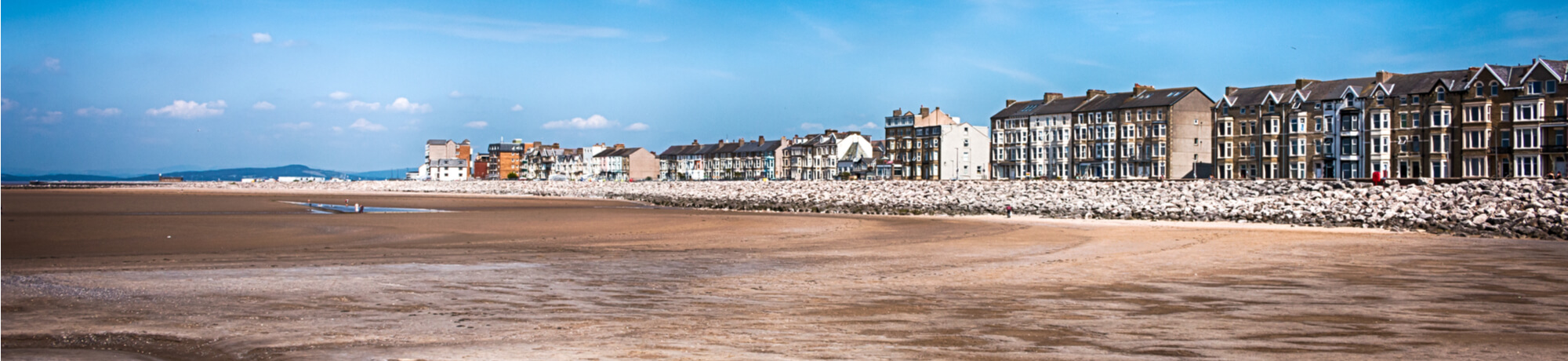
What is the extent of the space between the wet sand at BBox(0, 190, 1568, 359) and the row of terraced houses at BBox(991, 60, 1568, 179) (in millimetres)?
42298

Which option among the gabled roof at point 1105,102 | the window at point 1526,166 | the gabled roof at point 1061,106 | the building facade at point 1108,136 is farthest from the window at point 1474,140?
the gabled roof at point 1061,106

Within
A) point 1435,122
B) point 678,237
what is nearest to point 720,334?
point 678,237

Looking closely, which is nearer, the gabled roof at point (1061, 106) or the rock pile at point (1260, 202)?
the rock pile at point (1260, 202)

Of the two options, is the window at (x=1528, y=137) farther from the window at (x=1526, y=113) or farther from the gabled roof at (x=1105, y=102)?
the gabled roof at (x=1105, y=102)

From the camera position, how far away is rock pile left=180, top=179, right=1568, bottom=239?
25828mm

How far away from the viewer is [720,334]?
8.64m

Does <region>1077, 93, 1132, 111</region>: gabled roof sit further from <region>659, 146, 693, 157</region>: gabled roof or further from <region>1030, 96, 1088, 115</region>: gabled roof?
<region>659, 146, 693, 157</region>: gabled roof

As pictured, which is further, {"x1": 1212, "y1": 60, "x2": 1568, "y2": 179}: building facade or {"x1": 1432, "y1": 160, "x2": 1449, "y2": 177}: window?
{"x1": 1432, "y1": 160, "x2": 1449, "y2": 177}: window

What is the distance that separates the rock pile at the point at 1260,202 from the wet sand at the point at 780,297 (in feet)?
14.9

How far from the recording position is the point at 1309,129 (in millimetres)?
69688

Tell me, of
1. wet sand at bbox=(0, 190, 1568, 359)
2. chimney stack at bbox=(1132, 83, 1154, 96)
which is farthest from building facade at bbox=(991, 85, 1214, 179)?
wet sand at bbox=(0, 190, 1568, 359)

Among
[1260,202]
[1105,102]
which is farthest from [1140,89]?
[1260,202]

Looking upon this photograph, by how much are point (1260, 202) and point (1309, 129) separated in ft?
138

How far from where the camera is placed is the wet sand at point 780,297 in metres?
7.97
